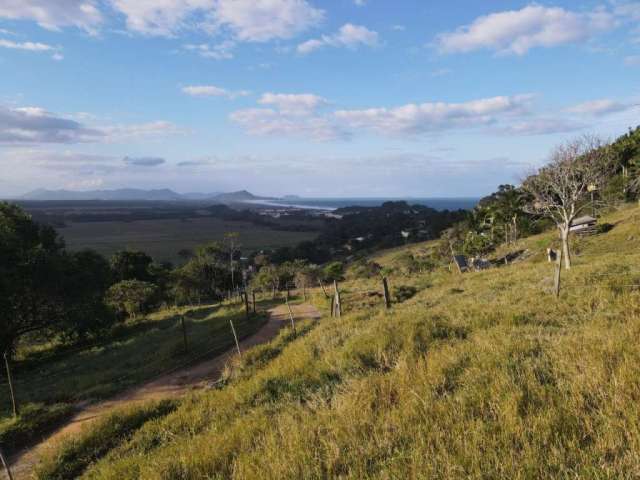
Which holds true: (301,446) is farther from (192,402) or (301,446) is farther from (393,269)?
(393,269)

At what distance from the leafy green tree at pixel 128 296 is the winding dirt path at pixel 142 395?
21.1 m

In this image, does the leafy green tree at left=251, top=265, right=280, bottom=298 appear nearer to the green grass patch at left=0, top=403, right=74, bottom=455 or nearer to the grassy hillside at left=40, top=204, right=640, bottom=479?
the green grass patch at left=0, top=403, right=74, bottom=455

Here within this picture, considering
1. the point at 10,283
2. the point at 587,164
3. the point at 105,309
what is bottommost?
the point at 105,309

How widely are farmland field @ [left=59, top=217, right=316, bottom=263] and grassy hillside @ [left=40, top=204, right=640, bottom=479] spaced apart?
323ft

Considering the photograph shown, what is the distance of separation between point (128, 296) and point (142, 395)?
25164 mm

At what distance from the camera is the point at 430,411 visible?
470 centimetres

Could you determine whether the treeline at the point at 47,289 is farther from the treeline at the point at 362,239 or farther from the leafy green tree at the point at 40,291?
the treeline at the point at 362,239

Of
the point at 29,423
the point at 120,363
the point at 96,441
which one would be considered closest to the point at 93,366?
the point at 120,363

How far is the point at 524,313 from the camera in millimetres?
10156

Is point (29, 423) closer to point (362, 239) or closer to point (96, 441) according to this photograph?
point (96, 441)

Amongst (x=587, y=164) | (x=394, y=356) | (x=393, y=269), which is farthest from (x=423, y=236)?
(x=394, y=356)

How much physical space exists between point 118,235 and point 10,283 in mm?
156787

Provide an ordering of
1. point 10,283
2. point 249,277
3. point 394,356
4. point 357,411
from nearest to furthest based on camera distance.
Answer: point 357,411
point 394,356
point 10,283
point 249,277

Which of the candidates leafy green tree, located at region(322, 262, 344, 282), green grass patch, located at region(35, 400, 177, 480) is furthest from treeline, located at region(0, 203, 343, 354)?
leafy green tree, located at region(322, 262, 344, 282)
